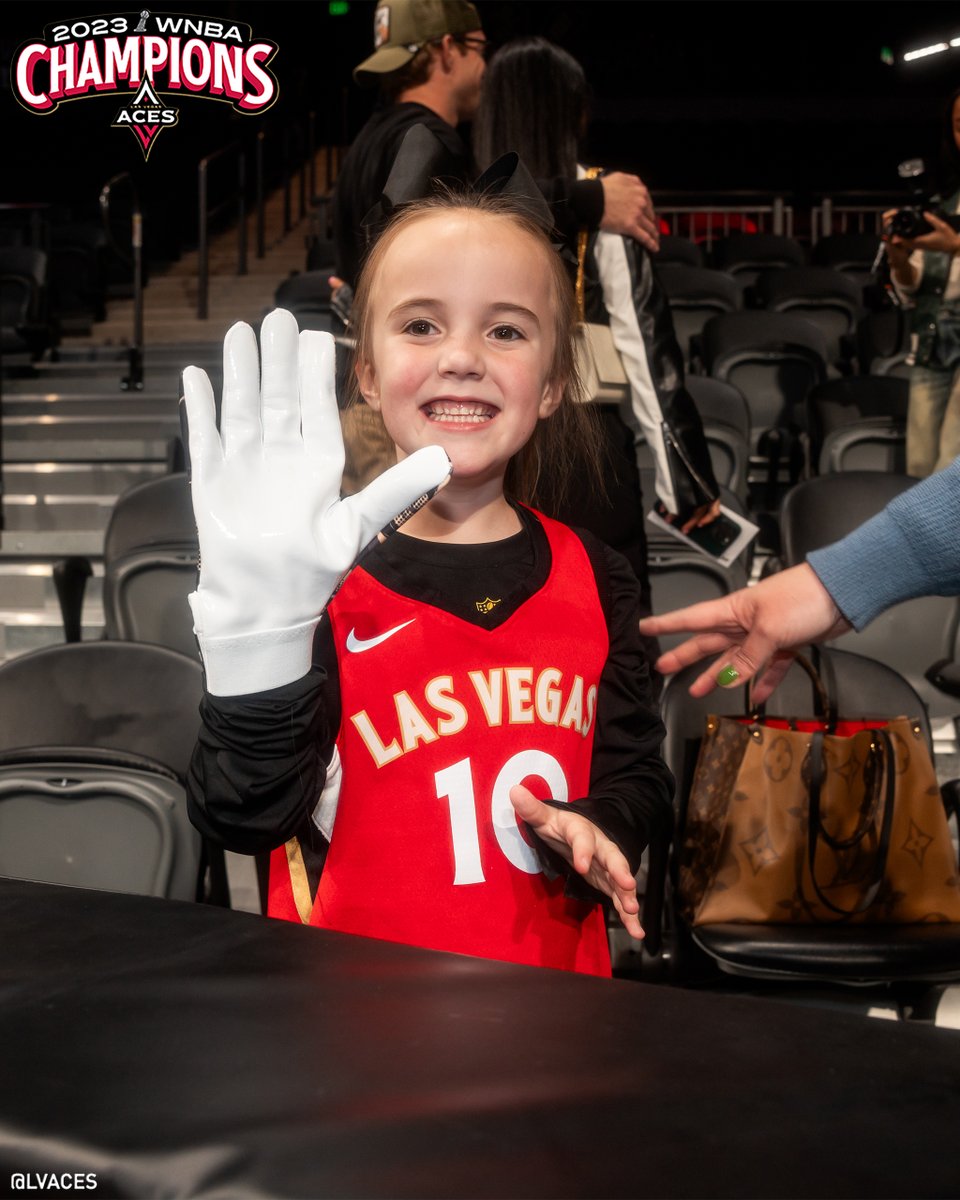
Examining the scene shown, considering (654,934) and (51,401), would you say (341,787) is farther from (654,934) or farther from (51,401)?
(51,401)

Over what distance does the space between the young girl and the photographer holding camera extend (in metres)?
2.79

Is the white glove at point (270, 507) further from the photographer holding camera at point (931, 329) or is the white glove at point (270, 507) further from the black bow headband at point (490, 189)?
the photographer holding camera at point (931, 329)

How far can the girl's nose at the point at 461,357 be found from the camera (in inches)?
44.3

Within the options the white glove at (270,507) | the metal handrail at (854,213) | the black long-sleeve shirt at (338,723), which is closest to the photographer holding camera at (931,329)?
the black long-sleeve shirt at (338,723)

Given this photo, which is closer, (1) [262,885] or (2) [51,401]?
(1) [262,885]

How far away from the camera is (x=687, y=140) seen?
12.0 meters

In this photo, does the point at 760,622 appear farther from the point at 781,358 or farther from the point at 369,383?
the point at 781,358

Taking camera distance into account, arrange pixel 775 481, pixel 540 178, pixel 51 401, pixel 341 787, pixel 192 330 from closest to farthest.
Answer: pixel 341 787 → pixel 540 178 → pixel 775 481 → pixel 51 401 → pixel 192 330

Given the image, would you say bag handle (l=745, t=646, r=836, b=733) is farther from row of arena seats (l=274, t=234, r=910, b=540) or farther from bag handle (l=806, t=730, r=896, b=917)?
row of arena seats (l=274, t=234, r=910, b=540)

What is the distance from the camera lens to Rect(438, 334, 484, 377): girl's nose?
112cm

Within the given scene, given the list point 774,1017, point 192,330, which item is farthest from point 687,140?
point 774,1017

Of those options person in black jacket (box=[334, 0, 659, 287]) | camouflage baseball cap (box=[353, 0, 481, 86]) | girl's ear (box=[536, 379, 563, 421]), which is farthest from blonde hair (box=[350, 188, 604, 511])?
camouflage baseball cap (box=[353, 0, 481, 86])

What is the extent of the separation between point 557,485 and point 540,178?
1.63 feet

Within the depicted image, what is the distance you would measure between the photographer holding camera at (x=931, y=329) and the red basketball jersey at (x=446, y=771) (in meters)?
2.88
